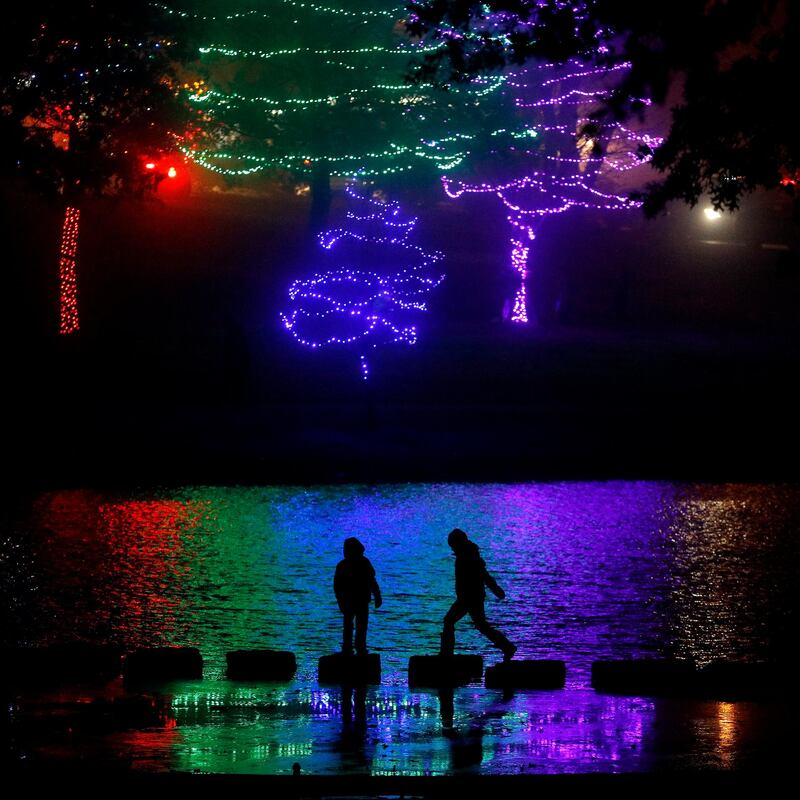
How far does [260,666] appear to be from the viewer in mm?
10945

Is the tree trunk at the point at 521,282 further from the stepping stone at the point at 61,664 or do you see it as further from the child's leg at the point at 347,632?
the stepping stone at the point at 61,664

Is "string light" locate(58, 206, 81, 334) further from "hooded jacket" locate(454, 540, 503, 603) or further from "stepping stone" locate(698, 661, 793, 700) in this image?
"stepping stone" locate(698, 661, 793, 700)

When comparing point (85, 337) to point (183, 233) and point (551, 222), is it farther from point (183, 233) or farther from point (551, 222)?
point (551, 222)

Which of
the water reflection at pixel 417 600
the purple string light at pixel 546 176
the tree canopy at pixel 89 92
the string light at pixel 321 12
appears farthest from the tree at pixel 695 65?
the string light at pixel 321 12

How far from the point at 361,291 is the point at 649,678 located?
20.0 m

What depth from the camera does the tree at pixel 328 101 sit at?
44.3 m

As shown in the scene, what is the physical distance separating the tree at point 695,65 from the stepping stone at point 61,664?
686cm

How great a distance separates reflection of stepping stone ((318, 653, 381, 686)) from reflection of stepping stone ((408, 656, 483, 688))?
0.99ft

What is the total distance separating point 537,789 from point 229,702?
314 cm

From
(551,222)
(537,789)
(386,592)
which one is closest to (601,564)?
(386,592)

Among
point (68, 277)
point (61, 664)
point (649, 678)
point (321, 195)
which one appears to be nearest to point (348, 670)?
point (61, 664)

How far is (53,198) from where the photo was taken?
94.9 ft

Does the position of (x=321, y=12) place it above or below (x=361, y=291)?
above

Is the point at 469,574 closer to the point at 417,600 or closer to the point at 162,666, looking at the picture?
the point at 417,600
